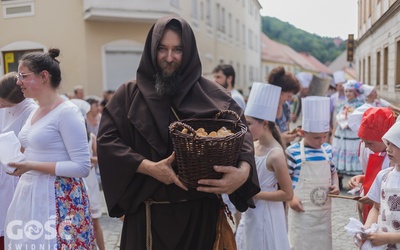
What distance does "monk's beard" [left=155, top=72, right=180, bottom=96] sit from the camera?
234 cm

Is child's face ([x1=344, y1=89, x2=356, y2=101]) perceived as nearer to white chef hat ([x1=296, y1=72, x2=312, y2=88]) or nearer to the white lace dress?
white chef hat ([x1=296, y1=72, x2=312, y2=88])

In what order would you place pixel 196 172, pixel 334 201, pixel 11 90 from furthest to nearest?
pixel 334 201 → pixel 11 90 → pixel 196 172

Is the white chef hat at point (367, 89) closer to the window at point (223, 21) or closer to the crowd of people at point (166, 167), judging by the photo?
the crowd of people at point (166, 167)

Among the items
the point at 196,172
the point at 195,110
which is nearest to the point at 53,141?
the point at 195,110

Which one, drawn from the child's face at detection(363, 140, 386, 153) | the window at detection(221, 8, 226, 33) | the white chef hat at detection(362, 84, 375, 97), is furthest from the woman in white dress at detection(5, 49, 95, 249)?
the window at detection(221, 8, 226, 33)

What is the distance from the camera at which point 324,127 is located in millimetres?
3611

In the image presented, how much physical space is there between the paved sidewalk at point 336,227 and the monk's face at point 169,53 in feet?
10.3

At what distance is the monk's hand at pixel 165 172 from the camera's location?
2131 millimetres

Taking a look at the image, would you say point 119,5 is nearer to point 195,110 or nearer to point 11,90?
point 11,90

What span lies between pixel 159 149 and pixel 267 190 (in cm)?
122

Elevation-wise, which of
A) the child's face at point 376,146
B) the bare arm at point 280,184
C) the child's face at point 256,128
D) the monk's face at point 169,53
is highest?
the monk's face at point 169,53

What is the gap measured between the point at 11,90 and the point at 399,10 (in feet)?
11.7

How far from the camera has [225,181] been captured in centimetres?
207

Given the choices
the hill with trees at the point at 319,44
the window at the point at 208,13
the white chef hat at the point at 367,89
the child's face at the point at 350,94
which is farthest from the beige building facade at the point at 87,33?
the white chef hat at the point at 367,89
